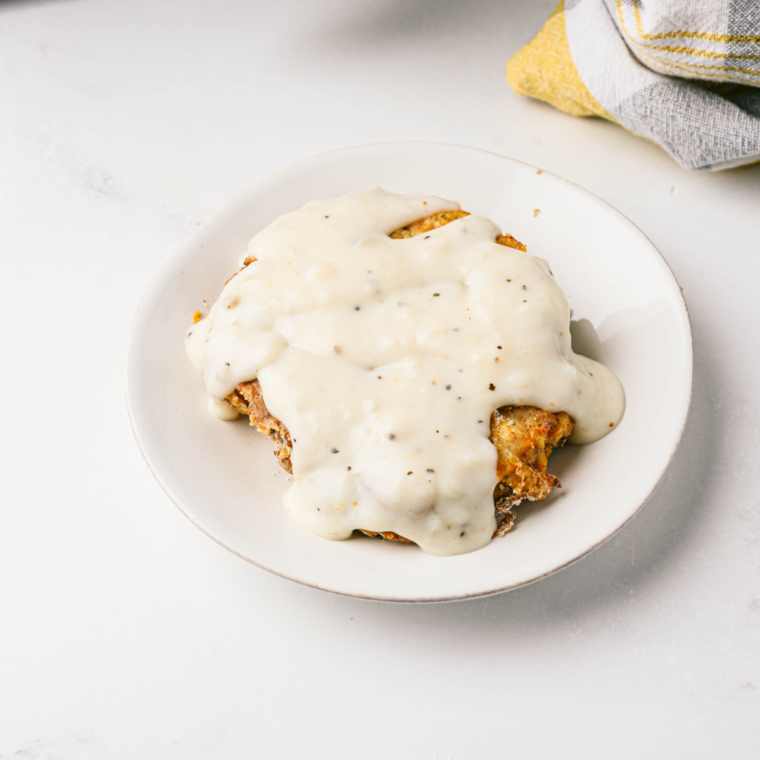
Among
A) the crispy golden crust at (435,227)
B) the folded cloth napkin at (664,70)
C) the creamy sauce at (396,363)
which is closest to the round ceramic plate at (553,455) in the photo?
the creamy sauce at (396,363)

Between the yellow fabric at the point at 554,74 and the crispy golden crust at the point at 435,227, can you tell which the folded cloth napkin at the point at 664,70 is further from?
the crispy golden crust at the point at 435,227

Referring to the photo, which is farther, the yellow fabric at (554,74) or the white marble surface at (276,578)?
the yellow fabric at (554,74)

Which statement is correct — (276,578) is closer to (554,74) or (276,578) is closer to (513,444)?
(513,444)

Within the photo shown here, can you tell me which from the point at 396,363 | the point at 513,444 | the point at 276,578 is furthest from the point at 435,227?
the point at 276,578

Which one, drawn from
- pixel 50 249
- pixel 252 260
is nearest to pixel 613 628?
pixel 252 260

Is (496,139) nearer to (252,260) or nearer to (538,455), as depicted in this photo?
(252,260)

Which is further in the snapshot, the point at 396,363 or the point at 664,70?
the point at 664,70

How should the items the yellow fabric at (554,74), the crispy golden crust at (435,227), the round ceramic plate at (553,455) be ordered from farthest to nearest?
the yellow fabric at (554,74) → the crispy golden crust at (435,227) → the round ceramic plate at (553,455)

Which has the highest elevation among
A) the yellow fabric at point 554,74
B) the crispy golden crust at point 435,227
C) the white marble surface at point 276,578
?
the yellow fabric at point 554,74

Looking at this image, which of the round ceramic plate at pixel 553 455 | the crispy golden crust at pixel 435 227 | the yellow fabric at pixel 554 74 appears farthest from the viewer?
the yellow fabric at pixel 554 74
